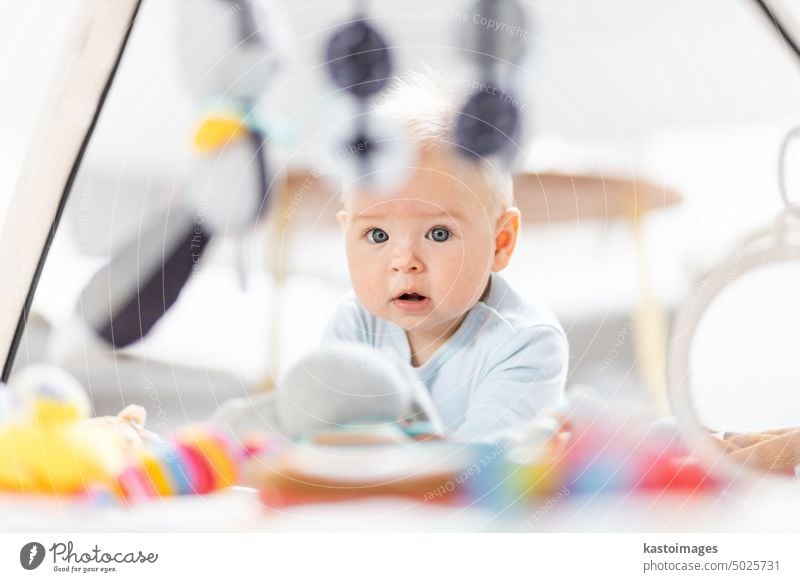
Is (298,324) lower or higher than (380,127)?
lower

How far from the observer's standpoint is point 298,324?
2.89 ft

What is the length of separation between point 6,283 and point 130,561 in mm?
272

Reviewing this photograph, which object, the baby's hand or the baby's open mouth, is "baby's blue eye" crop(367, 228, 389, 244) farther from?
the baby's hand

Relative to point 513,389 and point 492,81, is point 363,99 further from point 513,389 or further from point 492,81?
point 513,389

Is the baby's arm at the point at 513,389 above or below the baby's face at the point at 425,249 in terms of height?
below

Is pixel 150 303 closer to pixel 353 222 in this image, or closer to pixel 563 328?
pixel 353 222

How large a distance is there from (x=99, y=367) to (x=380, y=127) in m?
0.33

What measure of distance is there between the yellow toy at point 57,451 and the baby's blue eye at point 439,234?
1.07 feet

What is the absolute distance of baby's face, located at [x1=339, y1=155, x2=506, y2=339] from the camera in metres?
0.85

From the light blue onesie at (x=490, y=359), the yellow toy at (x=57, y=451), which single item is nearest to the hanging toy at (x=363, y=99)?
the light blue onesie at (x=490, y=359)

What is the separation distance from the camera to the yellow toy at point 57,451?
0.87m

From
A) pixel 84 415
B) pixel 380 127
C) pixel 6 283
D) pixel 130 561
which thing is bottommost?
pixel 130 561

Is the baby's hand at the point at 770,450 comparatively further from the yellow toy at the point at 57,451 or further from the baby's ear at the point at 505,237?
the yellow toy at the point at 57,451

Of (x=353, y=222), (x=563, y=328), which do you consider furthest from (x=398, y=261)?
(x=563, y=328)
